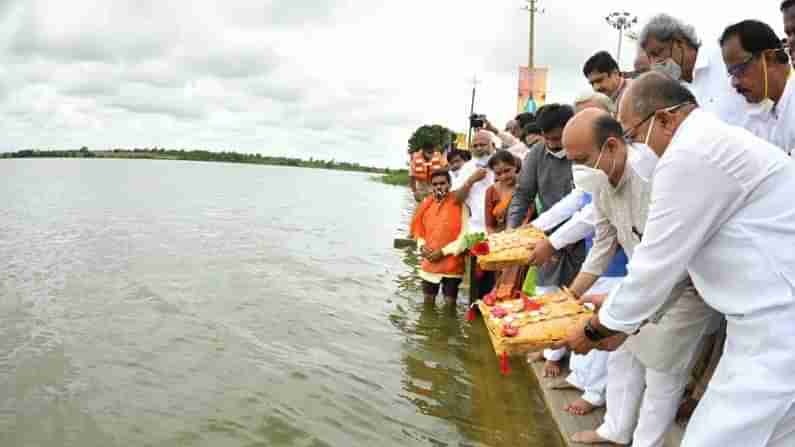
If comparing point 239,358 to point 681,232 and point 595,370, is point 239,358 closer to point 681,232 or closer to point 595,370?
point 595,370

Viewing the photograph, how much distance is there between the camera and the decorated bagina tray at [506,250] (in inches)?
157

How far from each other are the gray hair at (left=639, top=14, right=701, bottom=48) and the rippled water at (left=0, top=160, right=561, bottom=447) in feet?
8.62

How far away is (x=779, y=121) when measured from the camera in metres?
3.02

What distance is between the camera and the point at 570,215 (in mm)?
4355

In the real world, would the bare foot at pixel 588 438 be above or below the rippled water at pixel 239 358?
above

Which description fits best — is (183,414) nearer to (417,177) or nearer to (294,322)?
(294,322)

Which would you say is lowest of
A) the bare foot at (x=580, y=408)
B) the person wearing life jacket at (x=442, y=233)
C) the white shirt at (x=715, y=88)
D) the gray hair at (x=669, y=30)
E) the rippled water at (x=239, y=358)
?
the rippled water at (x=239, y=358)

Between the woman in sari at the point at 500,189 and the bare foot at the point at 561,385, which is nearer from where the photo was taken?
the bare foot at the point at 561,385

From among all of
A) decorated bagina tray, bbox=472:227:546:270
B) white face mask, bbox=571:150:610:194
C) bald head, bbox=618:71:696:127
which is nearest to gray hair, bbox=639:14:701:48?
white face mask, bbox=571:150:610:194

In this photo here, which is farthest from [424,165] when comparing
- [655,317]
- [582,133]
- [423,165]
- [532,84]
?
[532,84]

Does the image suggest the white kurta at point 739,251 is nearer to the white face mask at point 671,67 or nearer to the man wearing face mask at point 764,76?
the man wearing face mask at point 764,76

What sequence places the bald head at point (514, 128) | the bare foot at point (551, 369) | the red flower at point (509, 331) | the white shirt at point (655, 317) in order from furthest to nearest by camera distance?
the bald head at point (514, 128)
the bare foot at point (551, 369)
the red flower at point (509, 331)
the white shirt at point (655, 317)

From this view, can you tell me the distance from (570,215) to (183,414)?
333cm

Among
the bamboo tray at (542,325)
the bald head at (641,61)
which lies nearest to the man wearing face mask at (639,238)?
the bamboo tray at (542,325)
